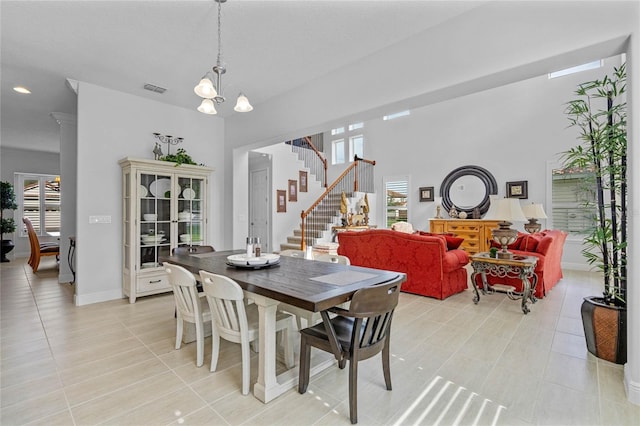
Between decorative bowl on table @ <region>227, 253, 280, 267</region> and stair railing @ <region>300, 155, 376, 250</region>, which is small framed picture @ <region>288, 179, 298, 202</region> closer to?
stair railing @ <region>300, 155, 376, 250</region>

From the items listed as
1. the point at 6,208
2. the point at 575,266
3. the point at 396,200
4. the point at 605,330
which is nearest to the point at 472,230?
the point at 575,266

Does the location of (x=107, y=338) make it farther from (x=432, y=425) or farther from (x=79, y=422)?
(x=432, y=425)

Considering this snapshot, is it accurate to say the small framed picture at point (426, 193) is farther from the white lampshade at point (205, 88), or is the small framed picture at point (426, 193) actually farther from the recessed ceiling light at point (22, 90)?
the recessed ceiling light at point (22, 90)

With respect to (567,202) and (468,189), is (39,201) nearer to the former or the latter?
(468,189)

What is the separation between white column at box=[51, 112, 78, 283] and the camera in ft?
17.7

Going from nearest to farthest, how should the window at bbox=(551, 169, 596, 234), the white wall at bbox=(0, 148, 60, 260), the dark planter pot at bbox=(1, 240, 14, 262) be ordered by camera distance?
1. the window at bbox=(551, 169, 596, 234)
2. the dark planter pot at bbox=(1, 240, 14, 262)
3. the white wall at bbox=(0, 148, 60, 260)

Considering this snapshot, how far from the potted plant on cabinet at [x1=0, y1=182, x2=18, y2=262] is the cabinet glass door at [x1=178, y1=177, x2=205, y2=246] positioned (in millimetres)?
6060

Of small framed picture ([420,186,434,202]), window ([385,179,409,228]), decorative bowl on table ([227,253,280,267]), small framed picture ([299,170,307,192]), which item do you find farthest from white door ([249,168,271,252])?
decorative bowl on table ([227,253,280,267])

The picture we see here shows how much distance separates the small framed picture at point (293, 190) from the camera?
8.29 m

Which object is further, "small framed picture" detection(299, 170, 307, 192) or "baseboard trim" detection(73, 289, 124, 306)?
"small framed picture" detection(299, 170, 307, 192)

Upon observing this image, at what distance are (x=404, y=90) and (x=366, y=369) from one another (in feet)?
8.50

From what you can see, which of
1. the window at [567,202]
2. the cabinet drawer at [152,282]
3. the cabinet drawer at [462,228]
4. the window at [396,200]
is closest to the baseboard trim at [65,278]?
the cabinet drawer at [152,282]

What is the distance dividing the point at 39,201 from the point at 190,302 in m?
9.25

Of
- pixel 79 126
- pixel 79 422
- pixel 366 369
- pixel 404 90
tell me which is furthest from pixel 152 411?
pixel 79 126
